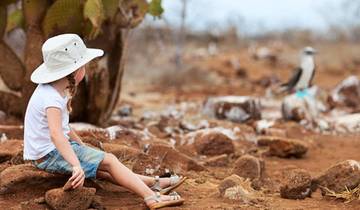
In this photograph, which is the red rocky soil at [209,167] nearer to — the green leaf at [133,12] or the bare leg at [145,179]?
the bare leg at [145,179]

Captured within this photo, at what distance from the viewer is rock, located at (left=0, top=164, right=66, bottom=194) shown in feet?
15.7

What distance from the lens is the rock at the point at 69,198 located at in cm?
439

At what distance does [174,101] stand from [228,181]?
8480 millimetres

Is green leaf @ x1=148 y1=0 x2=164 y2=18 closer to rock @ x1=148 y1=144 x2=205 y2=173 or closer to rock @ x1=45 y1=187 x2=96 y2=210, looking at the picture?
rock @ x1=148 y1=144 x2=205 y2=173

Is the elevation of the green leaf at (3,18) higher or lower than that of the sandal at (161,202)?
higher

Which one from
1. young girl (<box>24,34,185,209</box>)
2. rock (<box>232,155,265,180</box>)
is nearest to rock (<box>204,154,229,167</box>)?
rock (<box>232,155,265,180</box>)

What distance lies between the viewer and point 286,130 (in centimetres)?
922

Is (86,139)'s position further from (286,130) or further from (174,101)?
(174,101)

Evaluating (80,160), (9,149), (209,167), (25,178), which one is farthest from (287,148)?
(25,178)

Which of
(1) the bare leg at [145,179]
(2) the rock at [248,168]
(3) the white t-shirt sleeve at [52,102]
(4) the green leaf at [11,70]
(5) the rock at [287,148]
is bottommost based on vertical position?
(5) the rock at [287,148]

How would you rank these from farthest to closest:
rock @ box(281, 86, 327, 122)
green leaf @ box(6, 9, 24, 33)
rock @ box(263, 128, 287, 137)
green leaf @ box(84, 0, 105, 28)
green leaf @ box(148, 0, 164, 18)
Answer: rock @ box(281, 86, 327, 122) → rock @ box(263, 128, 287, 137) → green leaf @ box(6, 9, 24, 33) → green leaf @ box(148, 0, 164, 18) → green leaf @ box(84, 0, 105, 28)

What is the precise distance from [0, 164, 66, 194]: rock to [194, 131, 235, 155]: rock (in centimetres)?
254

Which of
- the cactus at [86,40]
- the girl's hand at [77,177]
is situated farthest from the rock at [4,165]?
the cactus at [86,40]

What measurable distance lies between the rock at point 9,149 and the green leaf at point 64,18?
73.4 inches
